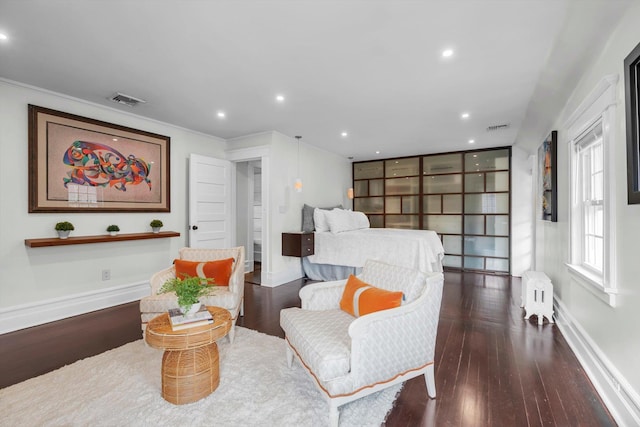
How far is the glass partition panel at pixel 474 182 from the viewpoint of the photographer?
599 cm

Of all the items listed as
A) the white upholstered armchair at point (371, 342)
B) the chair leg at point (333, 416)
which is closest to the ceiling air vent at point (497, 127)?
the white upholstered armchair at point (371, 342)

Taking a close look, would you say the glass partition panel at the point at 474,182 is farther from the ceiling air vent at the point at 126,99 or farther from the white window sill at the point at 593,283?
the ceiling air vent at the point at 126,99

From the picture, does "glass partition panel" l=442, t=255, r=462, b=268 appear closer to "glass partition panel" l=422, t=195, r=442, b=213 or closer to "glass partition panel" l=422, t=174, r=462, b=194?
"glass partition panel" l=422, t=195, r=442, b=213

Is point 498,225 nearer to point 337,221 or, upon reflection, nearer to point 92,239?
point 337,221

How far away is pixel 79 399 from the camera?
1.85 metres

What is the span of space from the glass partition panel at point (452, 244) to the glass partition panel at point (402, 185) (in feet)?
4.06

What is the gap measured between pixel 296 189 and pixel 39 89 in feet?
11.2

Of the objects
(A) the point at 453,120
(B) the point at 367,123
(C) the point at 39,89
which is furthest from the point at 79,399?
(A) the point at 453,120

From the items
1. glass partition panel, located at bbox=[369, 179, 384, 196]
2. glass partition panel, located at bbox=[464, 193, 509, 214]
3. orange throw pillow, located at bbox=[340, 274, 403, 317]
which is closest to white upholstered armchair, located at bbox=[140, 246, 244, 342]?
orange throw pillow, located at bbox=[340, 274, 403, 317]

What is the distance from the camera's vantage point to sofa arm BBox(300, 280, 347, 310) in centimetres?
226

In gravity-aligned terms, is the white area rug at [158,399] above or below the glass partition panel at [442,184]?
below

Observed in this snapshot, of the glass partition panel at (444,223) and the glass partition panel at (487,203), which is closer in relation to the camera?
the glass partition panel at (487,203)

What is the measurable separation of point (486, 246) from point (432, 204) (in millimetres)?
1378

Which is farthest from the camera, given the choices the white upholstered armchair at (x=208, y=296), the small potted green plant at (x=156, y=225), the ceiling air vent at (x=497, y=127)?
the ceiling air vent at (x=497, y=127)
